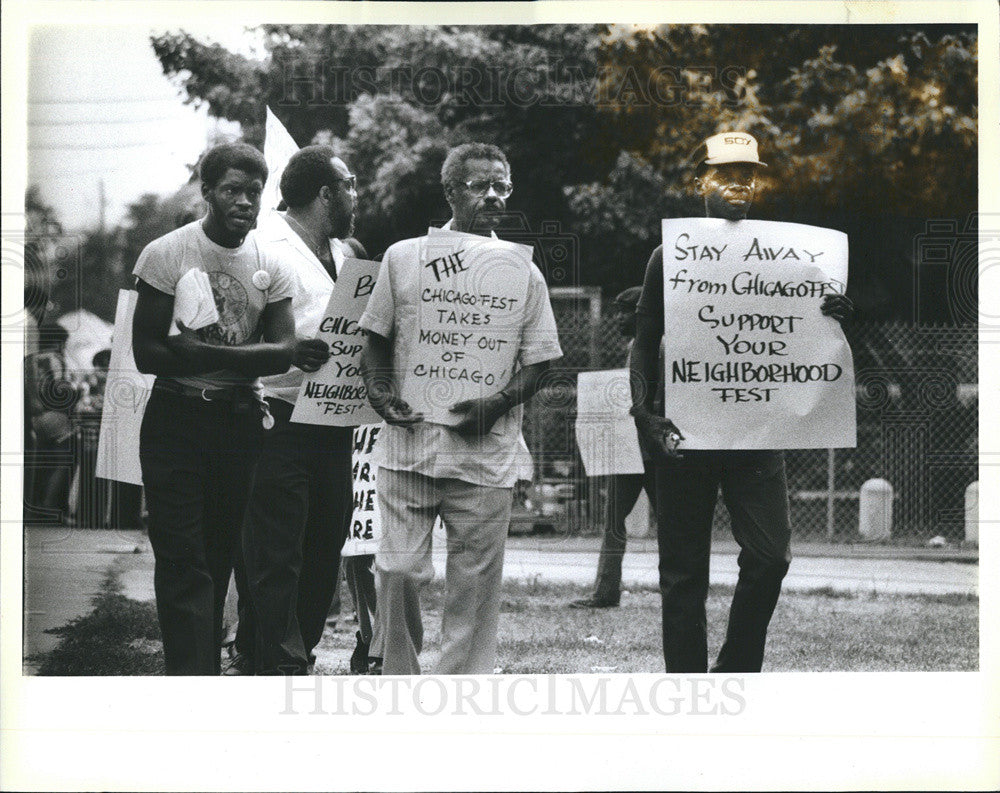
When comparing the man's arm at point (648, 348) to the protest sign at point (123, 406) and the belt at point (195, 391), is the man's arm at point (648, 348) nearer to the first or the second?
the belt at point (195, 391)

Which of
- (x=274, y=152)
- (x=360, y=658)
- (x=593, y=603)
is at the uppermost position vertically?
(x=274, y=152)

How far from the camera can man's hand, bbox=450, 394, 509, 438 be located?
650 centimetres

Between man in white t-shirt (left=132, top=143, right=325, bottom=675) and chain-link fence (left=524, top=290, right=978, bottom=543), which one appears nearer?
man in white t-shirt (left=132, top=143, right=325, bottom=675)

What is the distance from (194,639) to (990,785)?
327 centimetres

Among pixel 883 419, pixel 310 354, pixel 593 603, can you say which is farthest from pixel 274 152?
pixel 883 419

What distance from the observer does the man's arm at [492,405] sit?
21.4ft

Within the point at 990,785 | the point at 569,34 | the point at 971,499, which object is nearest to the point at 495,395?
the point at 569,34

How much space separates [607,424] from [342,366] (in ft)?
3.77

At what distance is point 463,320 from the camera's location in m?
6.55

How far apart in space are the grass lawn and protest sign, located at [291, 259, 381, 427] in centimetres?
83

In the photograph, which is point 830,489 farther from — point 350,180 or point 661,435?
point 350,180

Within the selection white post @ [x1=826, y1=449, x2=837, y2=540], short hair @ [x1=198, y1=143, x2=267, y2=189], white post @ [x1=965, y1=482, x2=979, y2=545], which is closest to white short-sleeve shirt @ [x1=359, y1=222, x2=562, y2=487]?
short hair @ [x1=198, y1=143, x2=267, y2=189]

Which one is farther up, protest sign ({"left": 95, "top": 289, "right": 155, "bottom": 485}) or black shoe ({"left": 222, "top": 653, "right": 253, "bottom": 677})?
protest sign ({"left": 95, "top": 289, "right": 155, "bottom": 485})

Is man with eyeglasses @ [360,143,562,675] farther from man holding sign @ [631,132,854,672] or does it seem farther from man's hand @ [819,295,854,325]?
man's hand @ [819,295,854,325]
